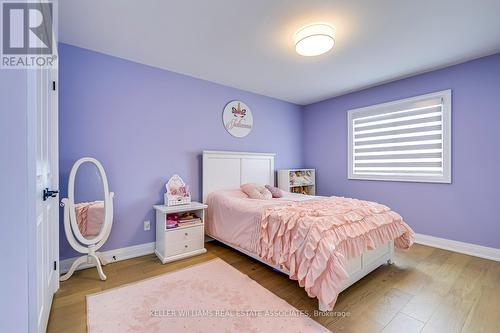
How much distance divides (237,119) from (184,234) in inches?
80.6

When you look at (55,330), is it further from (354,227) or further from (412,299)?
(412,299)

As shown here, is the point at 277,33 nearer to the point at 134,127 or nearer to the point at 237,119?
the point at 237,119

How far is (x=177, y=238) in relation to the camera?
262cm

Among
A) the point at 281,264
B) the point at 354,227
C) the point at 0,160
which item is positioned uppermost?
the point at 0,160

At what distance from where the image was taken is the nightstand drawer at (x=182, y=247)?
2.57m

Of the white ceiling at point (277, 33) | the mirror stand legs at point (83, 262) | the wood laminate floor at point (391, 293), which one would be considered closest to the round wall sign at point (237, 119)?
the white ceiling at point (277, 33)

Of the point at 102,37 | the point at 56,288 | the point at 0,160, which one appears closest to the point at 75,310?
the point at 56,288

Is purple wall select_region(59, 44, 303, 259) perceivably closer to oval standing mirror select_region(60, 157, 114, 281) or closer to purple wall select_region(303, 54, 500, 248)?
oval standing mirror select_region(60, 157, 114, 281)

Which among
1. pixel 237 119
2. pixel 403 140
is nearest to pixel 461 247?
pixel 403 140

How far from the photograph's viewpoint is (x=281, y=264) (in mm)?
1989

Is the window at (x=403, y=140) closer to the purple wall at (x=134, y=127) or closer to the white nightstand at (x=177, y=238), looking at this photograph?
the purple wall at (x=134, y=127)

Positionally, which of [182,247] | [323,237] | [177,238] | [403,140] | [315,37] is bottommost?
[182,247]

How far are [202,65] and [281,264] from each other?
8.45 feet

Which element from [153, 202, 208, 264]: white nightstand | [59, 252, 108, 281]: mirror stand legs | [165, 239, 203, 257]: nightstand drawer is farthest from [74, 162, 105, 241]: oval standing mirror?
[165, 239, 203, 257]: nightstand drawer
